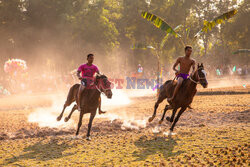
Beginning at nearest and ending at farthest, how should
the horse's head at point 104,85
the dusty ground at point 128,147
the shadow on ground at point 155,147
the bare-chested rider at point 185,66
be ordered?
the dusty ground at point 128,147 < the shadow on ground at point 155,147 < the horse's head at point 104,85 < the bare-chested rider at point 185,66

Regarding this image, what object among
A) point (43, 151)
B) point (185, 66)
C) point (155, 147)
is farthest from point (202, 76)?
point (43, 151)

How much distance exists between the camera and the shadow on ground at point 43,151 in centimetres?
775

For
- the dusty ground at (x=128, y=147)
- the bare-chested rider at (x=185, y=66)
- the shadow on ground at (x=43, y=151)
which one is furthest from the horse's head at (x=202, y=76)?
the shadow on ground at (x=43, y=151)

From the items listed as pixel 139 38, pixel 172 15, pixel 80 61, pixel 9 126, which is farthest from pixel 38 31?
pixel 9 126

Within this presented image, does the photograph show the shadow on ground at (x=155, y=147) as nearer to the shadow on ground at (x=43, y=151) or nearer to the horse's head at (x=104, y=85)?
the horse's head at (x=104, y=85)

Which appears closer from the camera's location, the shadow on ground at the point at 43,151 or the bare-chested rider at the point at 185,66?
the shadow on ground at the point at 43,151

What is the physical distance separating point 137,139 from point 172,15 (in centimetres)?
5181

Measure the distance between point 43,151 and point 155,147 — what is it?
3.37 m

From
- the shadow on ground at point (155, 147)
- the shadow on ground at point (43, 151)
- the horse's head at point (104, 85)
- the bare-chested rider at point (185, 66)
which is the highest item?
the bare-chested rider at point (185, 66)

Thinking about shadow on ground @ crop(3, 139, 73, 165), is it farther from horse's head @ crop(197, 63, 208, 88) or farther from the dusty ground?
horse's head @ crop(197, 63, 208, 88)

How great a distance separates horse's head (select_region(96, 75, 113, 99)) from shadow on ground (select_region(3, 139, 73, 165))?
209 cm

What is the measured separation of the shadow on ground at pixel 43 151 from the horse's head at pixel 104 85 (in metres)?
2.09

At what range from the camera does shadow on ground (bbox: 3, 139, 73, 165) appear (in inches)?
305

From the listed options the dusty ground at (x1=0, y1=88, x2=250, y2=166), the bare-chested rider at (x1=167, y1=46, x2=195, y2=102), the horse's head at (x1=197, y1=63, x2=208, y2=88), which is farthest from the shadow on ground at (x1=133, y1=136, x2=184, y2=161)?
the horse's head at (x1=197, y1=63, x2=208, y2=88)
